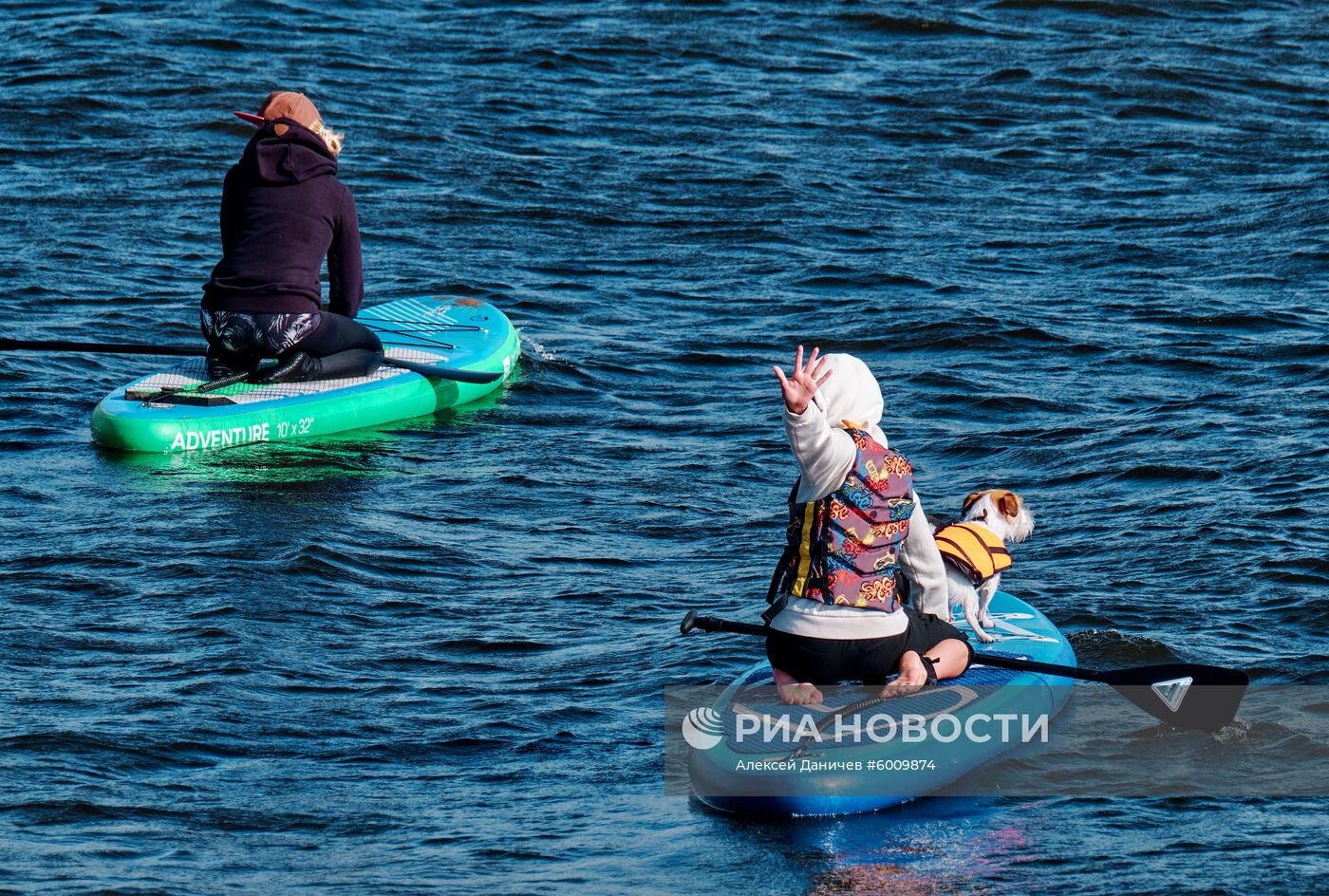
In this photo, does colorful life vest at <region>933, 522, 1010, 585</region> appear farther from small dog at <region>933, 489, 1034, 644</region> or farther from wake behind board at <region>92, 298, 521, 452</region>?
wake behind board at <region>92, 298, 521, 452</region>

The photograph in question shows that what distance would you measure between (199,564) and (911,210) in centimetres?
793

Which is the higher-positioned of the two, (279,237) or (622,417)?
(279,237)

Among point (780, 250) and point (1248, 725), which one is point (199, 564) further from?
point (780, 250)

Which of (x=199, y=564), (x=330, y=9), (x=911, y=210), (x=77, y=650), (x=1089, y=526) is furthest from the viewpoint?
(x=330, y=9)

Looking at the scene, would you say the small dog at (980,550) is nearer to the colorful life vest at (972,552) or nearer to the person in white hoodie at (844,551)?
the colorful life vest at (972,552)

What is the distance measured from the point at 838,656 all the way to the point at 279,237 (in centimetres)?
426

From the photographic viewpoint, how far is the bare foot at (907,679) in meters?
5.34

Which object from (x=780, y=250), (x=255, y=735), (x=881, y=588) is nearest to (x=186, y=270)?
(x=780, y=250)

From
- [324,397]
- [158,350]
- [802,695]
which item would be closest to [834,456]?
[802,695]

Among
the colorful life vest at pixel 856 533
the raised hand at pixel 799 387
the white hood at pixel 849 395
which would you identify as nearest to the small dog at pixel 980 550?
the colorful life vest at pixel 856 533

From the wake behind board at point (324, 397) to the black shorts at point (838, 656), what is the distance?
4033 mm

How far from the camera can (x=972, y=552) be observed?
587 cm

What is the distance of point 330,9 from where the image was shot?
18.8 meters

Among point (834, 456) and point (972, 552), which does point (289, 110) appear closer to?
point (972, 552)
